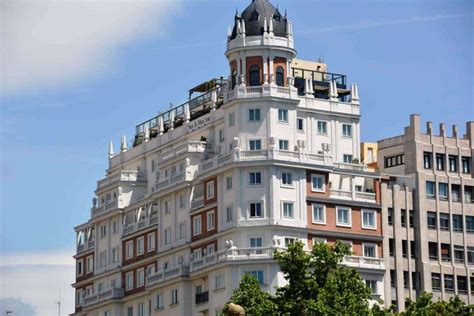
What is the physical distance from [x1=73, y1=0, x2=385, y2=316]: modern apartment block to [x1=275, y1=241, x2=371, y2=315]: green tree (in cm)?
2066

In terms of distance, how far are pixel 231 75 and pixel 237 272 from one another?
21208 millimetres

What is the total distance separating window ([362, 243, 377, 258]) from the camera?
160 meters

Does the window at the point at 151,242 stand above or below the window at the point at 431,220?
below

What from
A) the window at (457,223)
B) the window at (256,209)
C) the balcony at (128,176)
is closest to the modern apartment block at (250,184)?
the window at (256,209)

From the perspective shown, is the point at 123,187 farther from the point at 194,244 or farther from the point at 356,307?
the point at 356,307

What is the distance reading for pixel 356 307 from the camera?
4995 inches

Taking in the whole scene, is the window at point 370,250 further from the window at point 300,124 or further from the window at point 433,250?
the window at point 300,124

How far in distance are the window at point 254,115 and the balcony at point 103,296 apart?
1129 inches

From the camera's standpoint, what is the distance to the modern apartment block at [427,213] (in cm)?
16625

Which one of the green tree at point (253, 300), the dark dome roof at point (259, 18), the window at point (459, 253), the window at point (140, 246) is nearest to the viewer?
the green tree at point (253, 300)

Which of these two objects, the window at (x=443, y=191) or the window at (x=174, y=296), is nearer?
the window at (x=174, y=296)

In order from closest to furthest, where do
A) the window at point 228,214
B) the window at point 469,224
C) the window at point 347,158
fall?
the window at point 228,214 < the window at point 347,158 < the window at point 469,224

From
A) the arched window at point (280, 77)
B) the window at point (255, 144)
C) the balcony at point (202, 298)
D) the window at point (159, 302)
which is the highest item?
the arched window at point (280, 77)

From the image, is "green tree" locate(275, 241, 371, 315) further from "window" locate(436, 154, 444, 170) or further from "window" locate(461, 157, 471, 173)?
"window" locate(461, 157, 471, 173)
